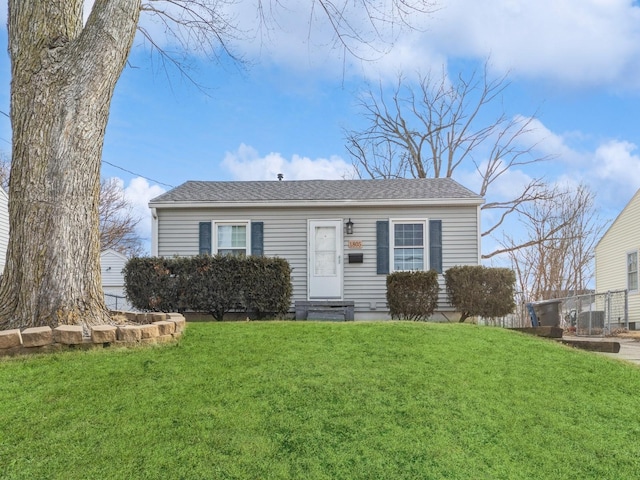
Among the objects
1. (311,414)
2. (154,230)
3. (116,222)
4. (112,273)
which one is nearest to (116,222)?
(116,222)

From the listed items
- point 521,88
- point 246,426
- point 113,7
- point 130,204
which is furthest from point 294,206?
point 130,204

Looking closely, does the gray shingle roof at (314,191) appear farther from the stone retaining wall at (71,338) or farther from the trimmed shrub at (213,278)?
the stone retaining wall at (71,338)

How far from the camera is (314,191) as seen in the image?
1321 cm

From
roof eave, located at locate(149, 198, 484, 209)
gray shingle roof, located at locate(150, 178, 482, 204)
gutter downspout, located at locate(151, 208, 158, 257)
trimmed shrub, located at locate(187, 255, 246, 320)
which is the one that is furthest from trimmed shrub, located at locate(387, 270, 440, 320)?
gutter downspout, located at locate(151, 208, 158, 257)

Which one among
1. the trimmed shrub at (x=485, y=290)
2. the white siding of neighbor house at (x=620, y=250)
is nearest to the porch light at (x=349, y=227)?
the trimmed shrub at (x=485, y=290)

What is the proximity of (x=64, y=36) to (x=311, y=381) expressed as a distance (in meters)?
5.14

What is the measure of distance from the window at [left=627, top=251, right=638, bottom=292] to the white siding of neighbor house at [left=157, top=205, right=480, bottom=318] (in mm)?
9043

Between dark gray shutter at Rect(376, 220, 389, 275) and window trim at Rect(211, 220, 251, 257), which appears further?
window trim at Rect(211, 220, 251, 257)

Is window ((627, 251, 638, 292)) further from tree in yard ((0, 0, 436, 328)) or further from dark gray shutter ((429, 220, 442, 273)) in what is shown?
tree in yard ((0, 0, 436, 328))

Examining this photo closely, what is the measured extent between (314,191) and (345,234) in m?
1.54

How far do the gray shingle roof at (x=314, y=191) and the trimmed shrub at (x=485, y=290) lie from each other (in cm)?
195

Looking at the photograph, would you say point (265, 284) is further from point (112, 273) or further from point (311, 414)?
point (112, 273)

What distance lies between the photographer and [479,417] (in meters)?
4.06

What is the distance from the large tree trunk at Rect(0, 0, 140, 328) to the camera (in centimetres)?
579
